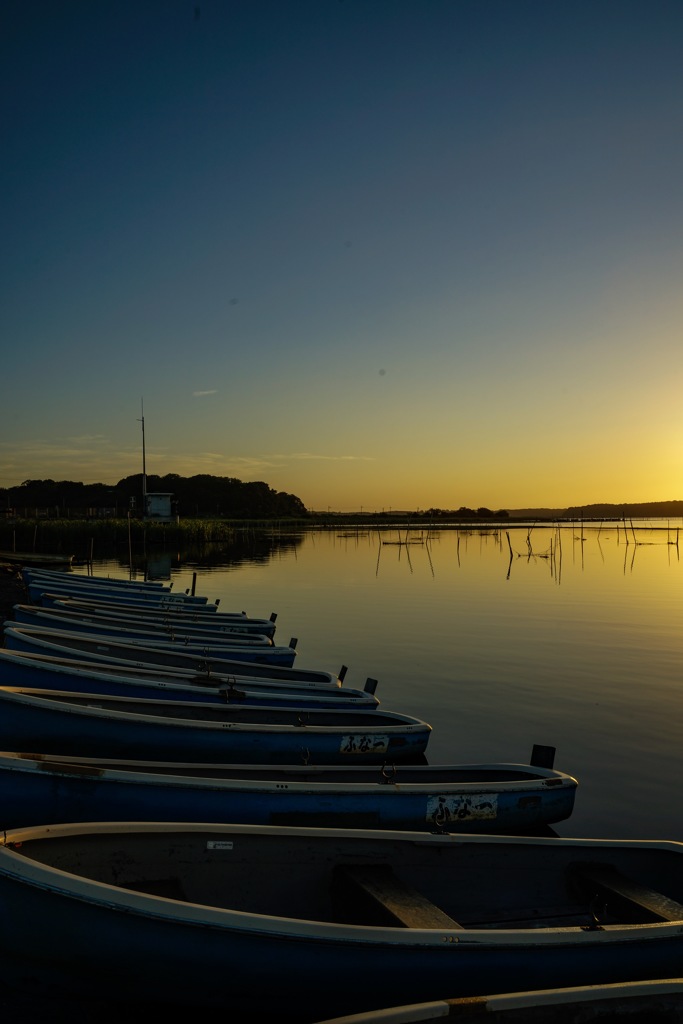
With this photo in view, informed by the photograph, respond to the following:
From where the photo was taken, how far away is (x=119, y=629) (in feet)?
48.0

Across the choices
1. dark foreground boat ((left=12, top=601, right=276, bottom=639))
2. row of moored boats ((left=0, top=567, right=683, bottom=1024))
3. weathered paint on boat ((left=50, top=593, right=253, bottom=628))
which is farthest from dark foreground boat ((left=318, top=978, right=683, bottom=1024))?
weathered paint on boat ((left=50, top=593, right=253, bottom=628))

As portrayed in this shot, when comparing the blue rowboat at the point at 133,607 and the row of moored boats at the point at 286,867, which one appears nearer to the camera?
the row of moored boats at the point at 286,867

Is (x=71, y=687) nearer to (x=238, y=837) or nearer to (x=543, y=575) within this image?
(x=238, y=837)

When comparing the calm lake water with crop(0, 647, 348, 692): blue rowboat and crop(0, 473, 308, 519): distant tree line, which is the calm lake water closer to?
crop(0, 647, 348, 692): blue rowboat

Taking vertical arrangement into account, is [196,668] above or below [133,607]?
below

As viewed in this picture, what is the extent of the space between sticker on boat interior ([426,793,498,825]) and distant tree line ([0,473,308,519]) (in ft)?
323

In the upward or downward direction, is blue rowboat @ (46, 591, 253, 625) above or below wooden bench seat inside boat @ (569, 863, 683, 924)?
above

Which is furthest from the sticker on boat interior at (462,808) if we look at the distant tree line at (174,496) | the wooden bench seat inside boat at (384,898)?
the distant tree line at (174,496)

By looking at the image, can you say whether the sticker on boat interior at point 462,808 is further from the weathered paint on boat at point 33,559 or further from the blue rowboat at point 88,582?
the weathered paint on boat at point 33,559

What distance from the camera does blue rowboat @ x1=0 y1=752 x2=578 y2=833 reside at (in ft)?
19.3

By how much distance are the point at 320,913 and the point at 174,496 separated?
129583mm

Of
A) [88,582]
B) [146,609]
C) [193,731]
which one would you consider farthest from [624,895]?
[88,582]

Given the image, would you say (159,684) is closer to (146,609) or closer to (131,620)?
(131,620)

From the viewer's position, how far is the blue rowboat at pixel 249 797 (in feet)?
19.3
